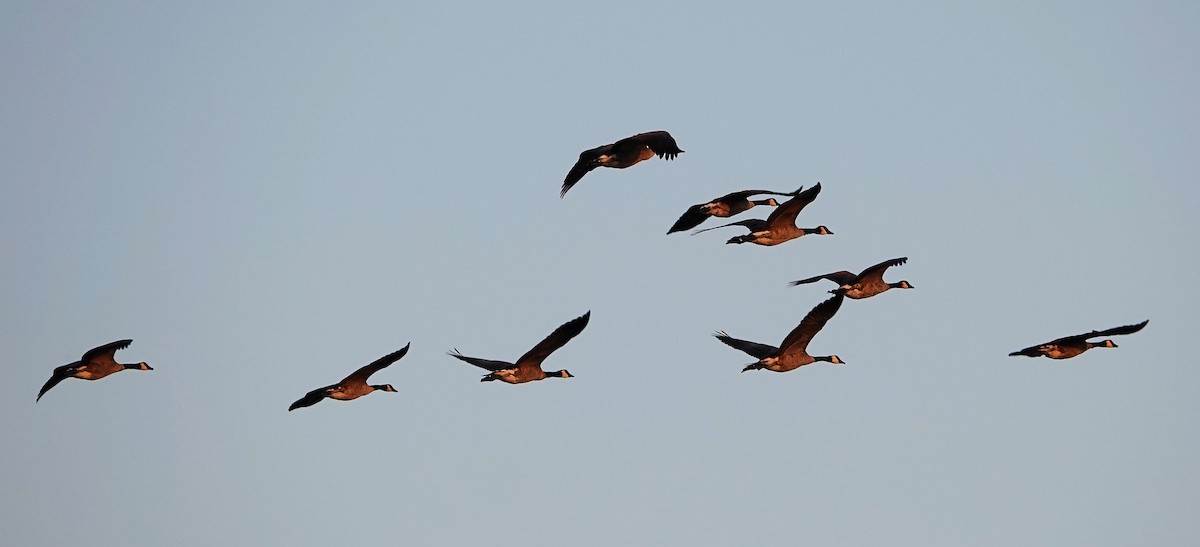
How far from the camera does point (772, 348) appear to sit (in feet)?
110

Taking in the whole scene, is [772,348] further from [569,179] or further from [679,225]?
[569,179]

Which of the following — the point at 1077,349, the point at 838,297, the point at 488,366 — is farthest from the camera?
the point at 488,366

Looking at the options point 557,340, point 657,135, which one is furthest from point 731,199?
point 557,340

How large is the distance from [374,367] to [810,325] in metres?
8.68

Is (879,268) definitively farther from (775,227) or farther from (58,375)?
(58,375)

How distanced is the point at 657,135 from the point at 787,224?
4297 millimetres

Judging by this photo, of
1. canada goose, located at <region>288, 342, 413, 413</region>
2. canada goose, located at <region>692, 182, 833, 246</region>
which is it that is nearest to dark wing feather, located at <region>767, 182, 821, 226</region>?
canada goose, located at <region>692, 182, 833, 246</region>

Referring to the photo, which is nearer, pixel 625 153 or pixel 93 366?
pixel 625 153

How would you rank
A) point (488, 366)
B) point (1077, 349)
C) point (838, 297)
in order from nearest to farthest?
point (838, 297) < point (1077, 349) < point (488, 366)

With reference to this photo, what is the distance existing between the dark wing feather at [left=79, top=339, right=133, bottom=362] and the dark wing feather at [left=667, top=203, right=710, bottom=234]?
11545 mm

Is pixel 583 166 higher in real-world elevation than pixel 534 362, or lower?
higher

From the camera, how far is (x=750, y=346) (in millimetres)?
34062

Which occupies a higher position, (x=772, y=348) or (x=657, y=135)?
(x=657, y=135)

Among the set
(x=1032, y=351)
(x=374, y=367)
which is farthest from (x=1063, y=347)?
(x=374, y=367)
